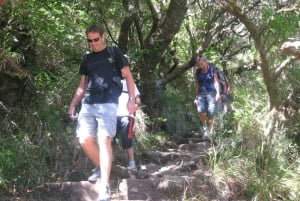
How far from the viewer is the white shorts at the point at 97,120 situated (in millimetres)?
5141

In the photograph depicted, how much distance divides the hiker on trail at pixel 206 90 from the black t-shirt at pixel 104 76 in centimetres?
358

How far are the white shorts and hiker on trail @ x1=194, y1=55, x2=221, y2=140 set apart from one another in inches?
144

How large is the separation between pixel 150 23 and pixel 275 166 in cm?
592

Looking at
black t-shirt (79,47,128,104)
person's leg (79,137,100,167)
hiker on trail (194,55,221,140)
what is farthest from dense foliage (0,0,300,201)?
black t-shirt (79,47,128,104)

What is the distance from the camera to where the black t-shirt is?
17.3 ft

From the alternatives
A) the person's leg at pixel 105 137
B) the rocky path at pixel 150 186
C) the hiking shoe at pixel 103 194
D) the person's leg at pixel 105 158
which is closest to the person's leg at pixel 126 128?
the rocky path at pixel 150 186

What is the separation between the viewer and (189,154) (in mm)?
8375

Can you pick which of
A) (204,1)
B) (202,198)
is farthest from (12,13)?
(204,1)

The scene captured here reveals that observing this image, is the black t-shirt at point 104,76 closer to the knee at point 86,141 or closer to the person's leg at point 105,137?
the person's leg at point 105,137

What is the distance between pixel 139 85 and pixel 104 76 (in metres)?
4.92

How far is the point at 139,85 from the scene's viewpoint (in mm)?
10258

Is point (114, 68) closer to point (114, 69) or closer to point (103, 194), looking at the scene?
point (114, 69)

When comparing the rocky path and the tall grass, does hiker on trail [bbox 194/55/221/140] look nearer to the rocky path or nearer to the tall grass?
the tall grass

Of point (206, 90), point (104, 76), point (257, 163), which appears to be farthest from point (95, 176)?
point (206, 90)
